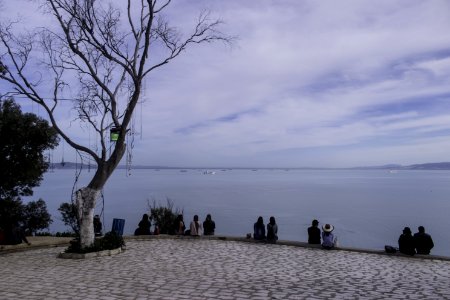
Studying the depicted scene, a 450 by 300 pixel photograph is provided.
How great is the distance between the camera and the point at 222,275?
11039 mm

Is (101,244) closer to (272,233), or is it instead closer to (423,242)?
(272,233)

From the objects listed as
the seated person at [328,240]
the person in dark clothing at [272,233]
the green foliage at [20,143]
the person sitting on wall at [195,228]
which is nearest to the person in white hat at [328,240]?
the seated person at [328,240]

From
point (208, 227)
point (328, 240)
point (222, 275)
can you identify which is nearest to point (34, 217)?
point (208, 227)

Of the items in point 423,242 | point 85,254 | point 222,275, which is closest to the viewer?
point 222,275

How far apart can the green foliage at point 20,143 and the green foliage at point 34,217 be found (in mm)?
5070

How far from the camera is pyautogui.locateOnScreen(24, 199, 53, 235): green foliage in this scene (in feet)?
79.2

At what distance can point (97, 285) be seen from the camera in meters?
9.93

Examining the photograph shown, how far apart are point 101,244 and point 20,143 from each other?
21.8 feet

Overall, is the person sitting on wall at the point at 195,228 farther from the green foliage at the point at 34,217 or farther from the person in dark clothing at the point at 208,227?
the green foliage at the point at 34,217

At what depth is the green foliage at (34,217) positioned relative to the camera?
79.2ft

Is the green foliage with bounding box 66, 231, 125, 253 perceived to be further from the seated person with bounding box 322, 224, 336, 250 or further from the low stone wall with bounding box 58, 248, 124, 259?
the seated person with bounding box 322, 224, 336, 250

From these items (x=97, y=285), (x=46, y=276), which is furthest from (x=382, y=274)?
(x=46, y=276)

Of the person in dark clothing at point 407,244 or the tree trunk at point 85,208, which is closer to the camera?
the tree trunk at point 85,208

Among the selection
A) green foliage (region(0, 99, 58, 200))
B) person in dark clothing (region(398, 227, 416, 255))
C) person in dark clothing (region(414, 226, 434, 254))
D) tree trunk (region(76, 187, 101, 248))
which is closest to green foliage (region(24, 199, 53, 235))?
green foliage (region(0, 99, 58, 200))
